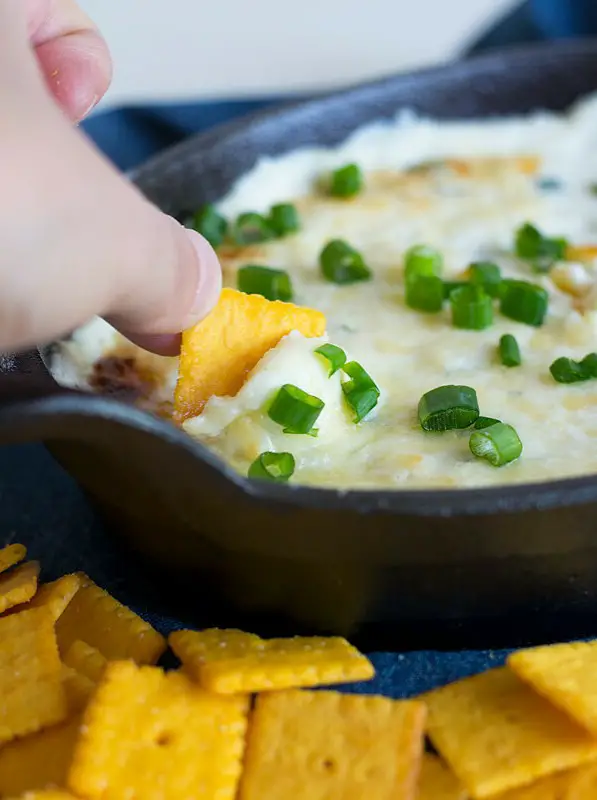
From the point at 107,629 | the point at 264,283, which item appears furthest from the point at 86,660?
the point at 264,283

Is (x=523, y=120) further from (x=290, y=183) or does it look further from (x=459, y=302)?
(x=459, y=302)

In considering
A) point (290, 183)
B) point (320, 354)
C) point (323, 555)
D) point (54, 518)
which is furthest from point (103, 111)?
point (323, 555)

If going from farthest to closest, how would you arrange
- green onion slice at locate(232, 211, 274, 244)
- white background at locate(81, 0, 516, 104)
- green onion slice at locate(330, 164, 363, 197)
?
white background at locate(81, 0, 516, 104) < green onion slice at locate(330, 164, 363, 197) < green onion slice at locate(232, 211, 274, 244)

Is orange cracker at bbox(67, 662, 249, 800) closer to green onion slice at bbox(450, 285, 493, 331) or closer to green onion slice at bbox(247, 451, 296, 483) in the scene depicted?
green onion slice at bbox(247, 451, 296, 483)

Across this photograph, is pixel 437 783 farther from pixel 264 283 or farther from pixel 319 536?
pixel 264 283

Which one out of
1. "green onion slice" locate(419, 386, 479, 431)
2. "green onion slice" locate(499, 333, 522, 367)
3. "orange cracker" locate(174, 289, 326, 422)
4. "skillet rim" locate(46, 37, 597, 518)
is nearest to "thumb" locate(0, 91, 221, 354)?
"skillet rim" locate(46, 37, 597, 518)
